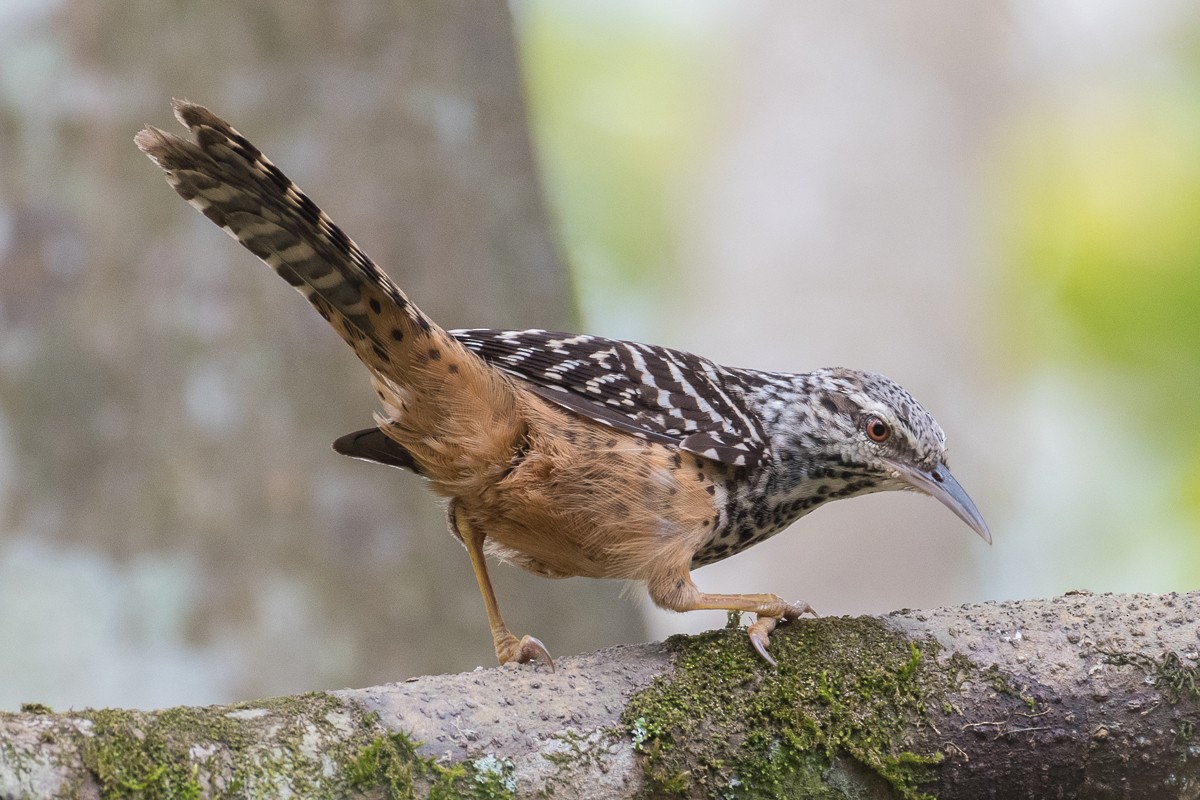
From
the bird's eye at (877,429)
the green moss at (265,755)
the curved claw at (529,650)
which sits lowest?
the green moss at (265,755)

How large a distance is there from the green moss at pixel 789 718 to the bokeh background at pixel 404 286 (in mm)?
885

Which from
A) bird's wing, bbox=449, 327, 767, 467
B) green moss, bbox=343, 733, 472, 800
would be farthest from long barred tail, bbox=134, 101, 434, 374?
green moss, bbox=343, 733, 472, 800

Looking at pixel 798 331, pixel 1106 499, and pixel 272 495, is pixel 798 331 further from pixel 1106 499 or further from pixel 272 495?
pixel 272 495

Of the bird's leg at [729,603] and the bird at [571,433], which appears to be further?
the bird at [571,433]

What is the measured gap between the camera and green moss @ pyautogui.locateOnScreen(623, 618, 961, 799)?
8.10 ft

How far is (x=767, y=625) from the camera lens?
2928 millimetres

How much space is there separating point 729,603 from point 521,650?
62cm

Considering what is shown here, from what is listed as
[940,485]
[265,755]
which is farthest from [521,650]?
[940,485]

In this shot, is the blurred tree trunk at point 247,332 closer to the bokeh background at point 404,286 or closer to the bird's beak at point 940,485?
the bokeh background at point 404,286

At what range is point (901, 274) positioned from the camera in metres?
7.17

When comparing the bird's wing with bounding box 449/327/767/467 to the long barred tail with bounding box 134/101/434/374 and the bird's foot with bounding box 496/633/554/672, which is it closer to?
the long barred tail with bounding box 134/101/434/374

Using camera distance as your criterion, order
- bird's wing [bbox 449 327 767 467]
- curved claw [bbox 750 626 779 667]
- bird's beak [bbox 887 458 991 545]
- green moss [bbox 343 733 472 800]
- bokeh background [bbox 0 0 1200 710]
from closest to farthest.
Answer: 1. green moss [bbox 343 733 472 800]
2. curved claw [bbox 750 626 779 667]
3. bird's wing [bbox 449 327 767 467]
4. bird's beak [bbox 887 458 991 545]
5. bokeh background [bbox 0 0 1200 710]

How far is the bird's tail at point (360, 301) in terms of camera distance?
299 cm

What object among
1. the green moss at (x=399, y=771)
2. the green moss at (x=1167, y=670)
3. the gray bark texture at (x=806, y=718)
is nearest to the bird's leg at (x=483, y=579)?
the gray bark texture at (x=806, y=718)
